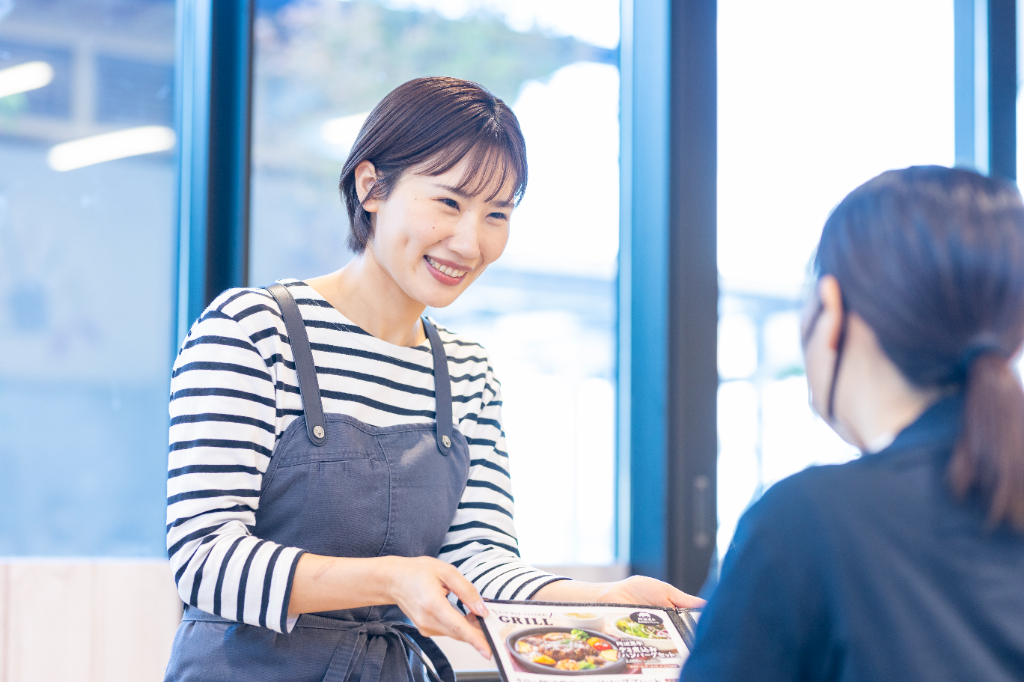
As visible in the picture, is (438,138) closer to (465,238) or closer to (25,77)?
(465,238)

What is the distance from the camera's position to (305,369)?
1.25m

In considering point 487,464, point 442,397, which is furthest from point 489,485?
point 442,397

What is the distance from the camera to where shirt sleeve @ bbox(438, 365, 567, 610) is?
1371 mm

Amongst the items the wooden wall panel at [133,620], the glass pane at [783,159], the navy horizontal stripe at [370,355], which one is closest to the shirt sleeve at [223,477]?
the navy horizontal stripe at [370,355]

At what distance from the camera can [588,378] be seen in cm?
262

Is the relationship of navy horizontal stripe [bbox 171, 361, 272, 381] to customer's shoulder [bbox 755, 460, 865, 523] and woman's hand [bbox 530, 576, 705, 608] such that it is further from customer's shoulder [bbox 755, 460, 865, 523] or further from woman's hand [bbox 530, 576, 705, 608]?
customer's shoulder [bbox 755, 460, 865, 523]

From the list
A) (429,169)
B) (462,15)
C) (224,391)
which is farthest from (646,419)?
(224,391)

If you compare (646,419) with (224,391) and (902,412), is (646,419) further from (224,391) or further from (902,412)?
(902,412)

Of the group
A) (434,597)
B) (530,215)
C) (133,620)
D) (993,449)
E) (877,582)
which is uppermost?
(530,215)

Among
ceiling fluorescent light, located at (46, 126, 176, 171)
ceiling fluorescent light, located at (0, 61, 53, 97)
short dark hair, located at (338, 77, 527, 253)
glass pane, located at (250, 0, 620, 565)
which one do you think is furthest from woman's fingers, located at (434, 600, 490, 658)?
ceiling fluorescent light, located at (0, 61, 53, 97)

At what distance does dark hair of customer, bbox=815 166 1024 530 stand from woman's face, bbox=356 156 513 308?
650 millimetres

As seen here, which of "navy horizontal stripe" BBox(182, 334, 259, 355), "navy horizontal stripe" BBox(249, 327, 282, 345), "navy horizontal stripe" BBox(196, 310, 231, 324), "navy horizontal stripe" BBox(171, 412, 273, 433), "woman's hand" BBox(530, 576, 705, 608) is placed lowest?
"woman's hand" BBox(530, 576, 705, 608)

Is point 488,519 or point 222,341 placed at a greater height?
point 222,341

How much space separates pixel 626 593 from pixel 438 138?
71cm
